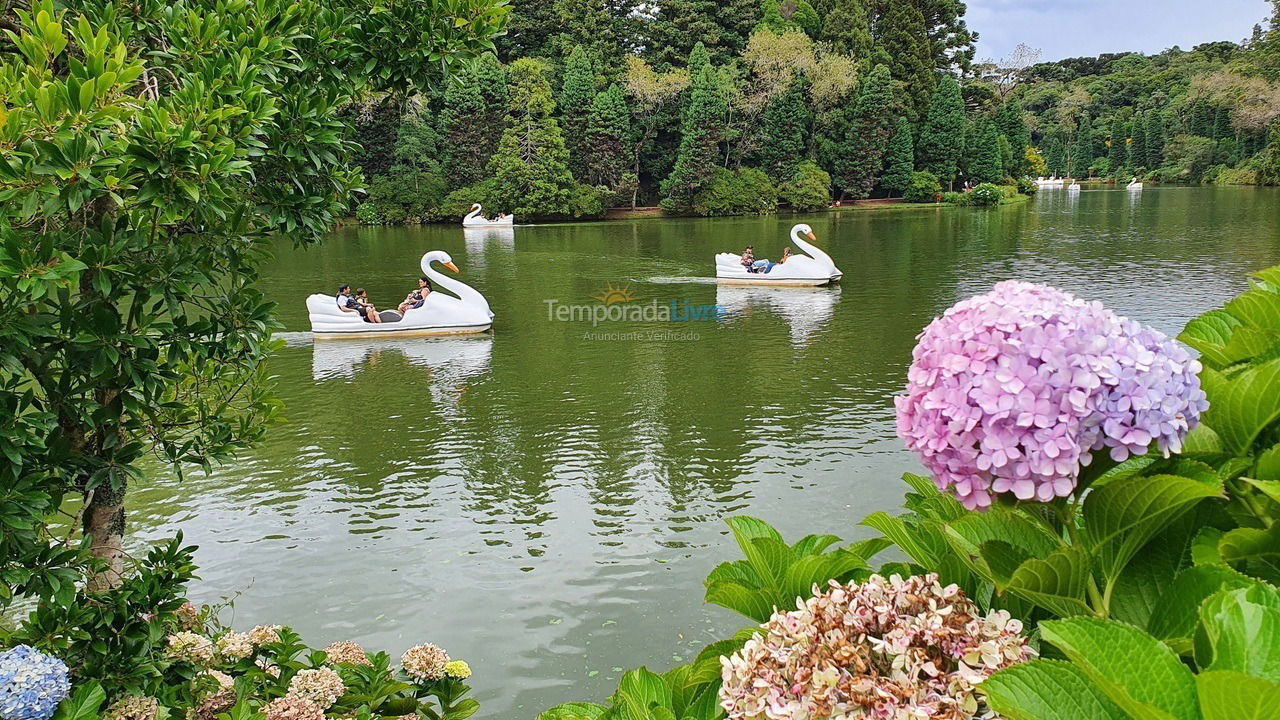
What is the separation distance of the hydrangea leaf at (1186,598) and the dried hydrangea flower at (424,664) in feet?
7.62

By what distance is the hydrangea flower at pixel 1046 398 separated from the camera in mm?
1104

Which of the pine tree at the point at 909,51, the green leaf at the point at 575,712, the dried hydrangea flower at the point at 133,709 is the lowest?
the dried hydrangea flower at the point at 133,709

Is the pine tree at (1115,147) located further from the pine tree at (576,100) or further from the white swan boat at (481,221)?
the white swan boat at (481,221)

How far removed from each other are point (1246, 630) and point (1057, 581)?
0.26m

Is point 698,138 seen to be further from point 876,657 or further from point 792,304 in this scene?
point 876,657

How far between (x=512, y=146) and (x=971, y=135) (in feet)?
81.6

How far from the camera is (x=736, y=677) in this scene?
122 centimetres

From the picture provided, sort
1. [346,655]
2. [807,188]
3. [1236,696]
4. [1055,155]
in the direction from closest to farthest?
[1236,696] < [346,655] < [807,188] < [1055,155]

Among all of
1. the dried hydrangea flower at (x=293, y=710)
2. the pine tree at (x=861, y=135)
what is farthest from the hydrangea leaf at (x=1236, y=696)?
the pine tree at (x=861, y=135)

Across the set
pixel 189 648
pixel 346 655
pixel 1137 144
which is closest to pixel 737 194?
pixel 346 655

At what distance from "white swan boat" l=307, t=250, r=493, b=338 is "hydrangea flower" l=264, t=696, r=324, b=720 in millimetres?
9902

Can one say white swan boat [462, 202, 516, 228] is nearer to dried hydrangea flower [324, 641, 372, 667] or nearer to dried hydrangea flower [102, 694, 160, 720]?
dried hydrangea flower [324, 641, 372, 667]

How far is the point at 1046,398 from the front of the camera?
3.62 feet

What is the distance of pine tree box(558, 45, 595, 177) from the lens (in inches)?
1500
